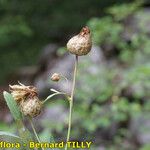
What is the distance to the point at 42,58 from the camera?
7.58 metres

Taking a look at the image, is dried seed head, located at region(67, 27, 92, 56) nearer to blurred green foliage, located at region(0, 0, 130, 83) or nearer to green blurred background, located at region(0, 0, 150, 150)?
green blurred background, located at region(0, 0, 150, 150)

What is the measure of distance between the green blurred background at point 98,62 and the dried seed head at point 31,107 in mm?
279

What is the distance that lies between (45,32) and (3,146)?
24.2 feet

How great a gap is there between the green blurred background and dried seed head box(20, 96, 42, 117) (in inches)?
11.0

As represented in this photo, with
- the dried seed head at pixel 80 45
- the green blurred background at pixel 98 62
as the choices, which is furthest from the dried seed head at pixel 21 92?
the green blurred background at pixel 98 62

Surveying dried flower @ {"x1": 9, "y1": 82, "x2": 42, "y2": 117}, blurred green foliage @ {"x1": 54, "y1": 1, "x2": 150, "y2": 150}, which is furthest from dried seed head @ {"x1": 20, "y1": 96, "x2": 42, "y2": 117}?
blurred green foliage @ {"x1": 54, "y1": 1, "x2": 150, "y2": 150}

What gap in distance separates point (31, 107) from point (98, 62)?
4.48 meters

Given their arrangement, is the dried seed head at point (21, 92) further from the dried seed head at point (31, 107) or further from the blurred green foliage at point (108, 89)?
the blurred green foliage at point (108, 89)

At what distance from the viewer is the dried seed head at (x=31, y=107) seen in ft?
3.38

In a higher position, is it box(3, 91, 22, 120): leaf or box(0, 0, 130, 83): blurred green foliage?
box(0, 0, 130, 83): blurred green foliage

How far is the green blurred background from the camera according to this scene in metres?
3.60

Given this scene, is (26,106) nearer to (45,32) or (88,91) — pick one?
(88,91)

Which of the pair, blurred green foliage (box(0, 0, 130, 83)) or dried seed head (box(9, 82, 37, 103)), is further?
blurred green foliage (box(0, 0, 130, 83))

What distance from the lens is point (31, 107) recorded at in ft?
3.37
